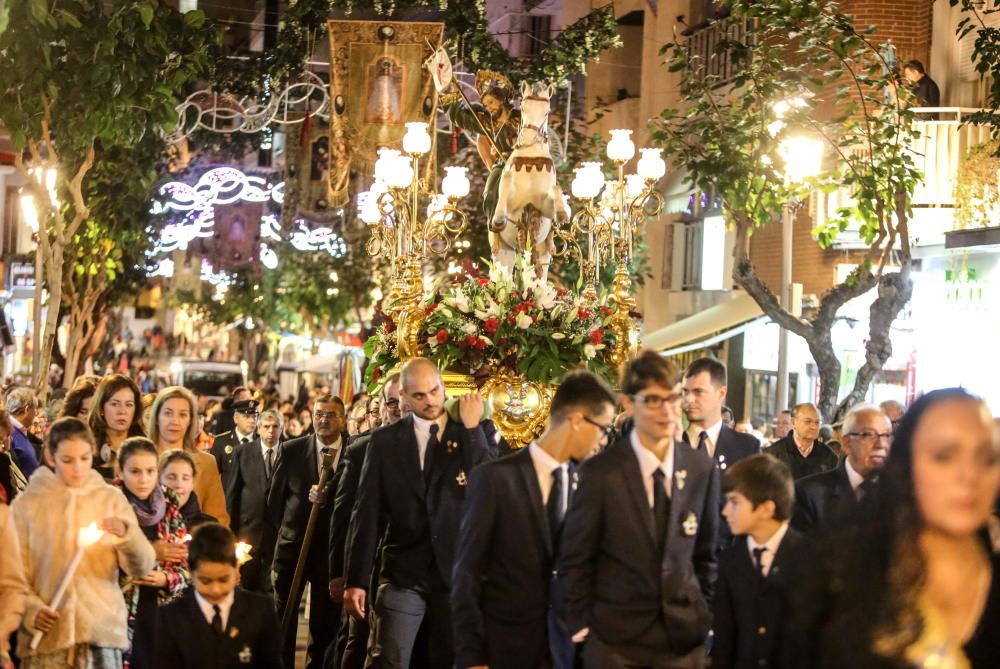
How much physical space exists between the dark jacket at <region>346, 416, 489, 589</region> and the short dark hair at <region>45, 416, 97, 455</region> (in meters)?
1.82

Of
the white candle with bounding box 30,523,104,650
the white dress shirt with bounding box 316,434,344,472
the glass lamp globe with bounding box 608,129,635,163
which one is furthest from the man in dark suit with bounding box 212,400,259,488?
the white candle with bounding box 30,523,104,650

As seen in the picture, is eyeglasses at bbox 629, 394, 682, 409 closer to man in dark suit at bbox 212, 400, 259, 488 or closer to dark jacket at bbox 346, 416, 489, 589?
dark jacket at bbox 346, 416, 489, 589

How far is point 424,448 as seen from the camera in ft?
29.9

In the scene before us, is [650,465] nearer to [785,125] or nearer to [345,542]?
[345,542]

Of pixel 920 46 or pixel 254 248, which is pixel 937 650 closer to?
pixel 920 46

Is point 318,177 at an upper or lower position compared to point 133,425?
upper

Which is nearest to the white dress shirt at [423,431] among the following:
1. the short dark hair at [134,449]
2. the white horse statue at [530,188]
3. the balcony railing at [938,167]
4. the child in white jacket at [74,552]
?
the short dark hair at [134,449]

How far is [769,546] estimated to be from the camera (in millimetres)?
6285

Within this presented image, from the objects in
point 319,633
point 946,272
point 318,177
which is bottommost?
point 319,633

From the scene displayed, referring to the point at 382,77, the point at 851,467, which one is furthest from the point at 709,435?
the point at 382,77

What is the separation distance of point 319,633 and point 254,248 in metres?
23.8

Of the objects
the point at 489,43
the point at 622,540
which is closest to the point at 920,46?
the point at 489,43

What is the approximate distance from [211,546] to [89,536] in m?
1.03

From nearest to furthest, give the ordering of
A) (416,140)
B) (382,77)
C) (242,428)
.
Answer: (416,140)
(242,428)
(382,77)
